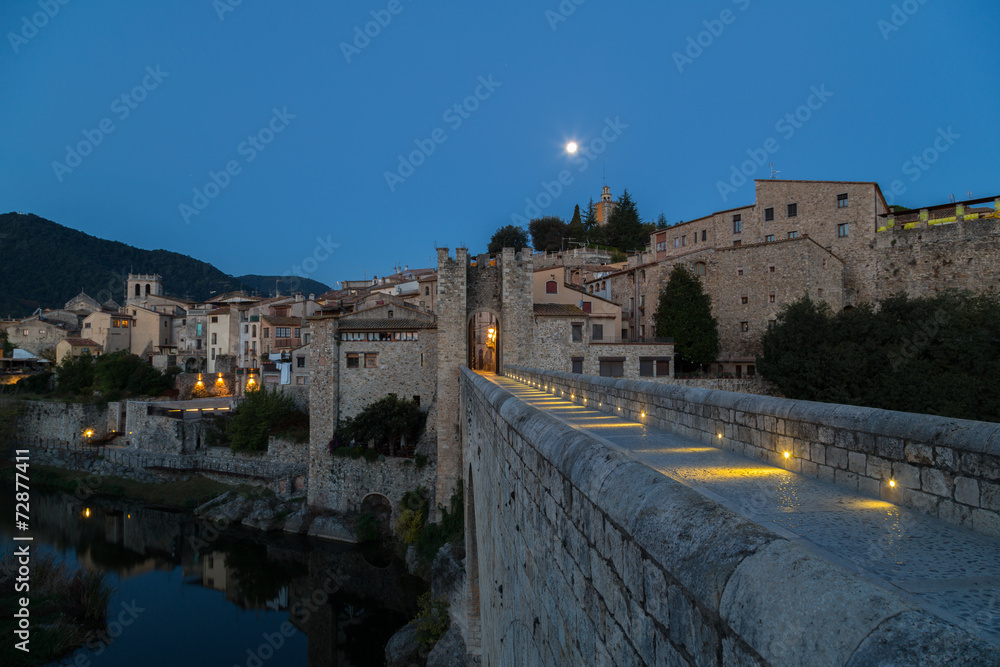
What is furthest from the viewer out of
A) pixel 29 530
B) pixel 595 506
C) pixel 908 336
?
pixel 29 530

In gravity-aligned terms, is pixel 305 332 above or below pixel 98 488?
above

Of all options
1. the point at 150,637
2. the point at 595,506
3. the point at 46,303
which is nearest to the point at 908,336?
the point at 595,506

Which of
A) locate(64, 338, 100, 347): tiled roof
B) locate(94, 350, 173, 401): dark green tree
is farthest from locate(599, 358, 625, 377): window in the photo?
locate(64, 338, 100, 347): tiled roof

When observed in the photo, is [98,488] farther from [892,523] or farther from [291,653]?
[892,523]

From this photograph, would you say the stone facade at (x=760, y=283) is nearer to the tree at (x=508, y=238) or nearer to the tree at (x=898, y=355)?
the tree at (x=898, y=355)

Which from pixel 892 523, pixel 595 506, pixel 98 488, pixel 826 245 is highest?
pixel 826 245

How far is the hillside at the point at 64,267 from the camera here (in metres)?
75.3

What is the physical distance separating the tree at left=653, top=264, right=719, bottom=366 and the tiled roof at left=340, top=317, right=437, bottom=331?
1519 centimetres

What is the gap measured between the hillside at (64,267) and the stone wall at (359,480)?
6379 cm

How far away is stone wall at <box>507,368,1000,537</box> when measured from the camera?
10.9 feet

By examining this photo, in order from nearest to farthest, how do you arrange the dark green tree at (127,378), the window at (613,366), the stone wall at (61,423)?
the window at (613,366), the stone wall at (61,423), the dark green tree at (127,378)

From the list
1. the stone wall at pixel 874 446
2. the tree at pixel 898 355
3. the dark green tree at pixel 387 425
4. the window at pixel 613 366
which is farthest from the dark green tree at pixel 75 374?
the stone wall at pixel 874 446

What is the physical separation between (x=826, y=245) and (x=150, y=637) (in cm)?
3915

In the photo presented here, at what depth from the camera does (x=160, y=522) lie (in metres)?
30.0
